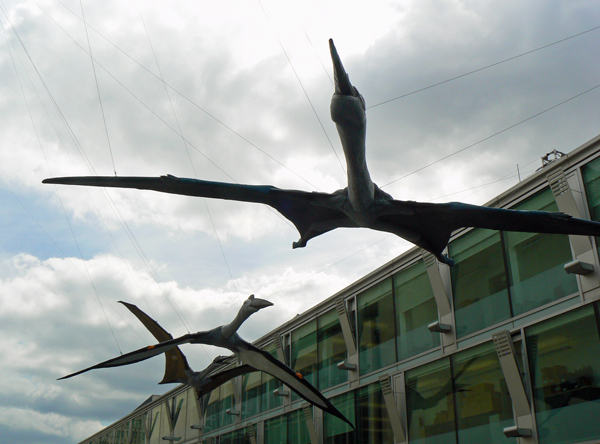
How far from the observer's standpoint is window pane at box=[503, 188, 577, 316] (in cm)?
1515

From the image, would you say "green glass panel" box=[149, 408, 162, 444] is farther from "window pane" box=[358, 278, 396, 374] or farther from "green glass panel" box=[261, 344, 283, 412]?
"window pane" box=[358, 278, 396, 374]

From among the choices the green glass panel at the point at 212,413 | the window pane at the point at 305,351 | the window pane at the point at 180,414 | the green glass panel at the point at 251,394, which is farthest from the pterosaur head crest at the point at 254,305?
the window pane at the point at 180,414

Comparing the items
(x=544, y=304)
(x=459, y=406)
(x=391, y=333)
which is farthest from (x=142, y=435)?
(x=544, y=304)

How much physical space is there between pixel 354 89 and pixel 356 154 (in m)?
0.66

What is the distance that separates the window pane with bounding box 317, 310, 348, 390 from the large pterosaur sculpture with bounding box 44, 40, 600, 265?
15.8m

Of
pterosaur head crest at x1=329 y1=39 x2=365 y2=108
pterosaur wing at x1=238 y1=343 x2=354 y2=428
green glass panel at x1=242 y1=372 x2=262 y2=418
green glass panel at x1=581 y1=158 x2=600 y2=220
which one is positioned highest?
green glass panel at x1=581 y1=158 x2=600 y2=220

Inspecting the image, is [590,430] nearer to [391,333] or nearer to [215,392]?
[391,333]

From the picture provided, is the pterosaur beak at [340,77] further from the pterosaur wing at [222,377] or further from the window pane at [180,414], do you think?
the window pane at [180,414]

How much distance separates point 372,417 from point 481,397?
498 cm

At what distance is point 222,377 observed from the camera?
650 inches

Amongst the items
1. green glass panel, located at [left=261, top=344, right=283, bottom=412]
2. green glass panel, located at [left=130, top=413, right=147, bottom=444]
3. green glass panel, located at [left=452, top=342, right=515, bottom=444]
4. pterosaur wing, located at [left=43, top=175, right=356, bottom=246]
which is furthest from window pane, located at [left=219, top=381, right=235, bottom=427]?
pterosaur wing, located at [left=43, top=175, right=356, bottom=246]

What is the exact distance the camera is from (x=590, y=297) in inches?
555

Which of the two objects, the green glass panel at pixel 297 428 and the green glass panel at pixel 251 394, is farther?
the green glass panel at pixel 251 394

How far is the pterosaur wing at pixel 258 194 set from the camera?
6.70 m
